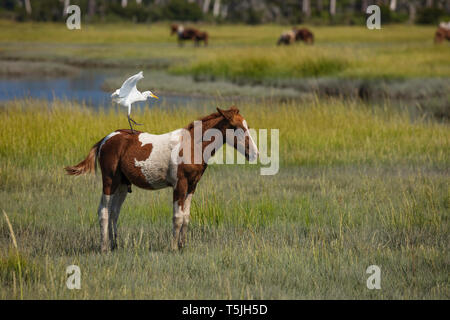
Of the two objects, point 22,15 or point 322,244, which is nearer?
point 322,244

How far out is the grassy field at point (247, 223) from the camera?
6062 millimetres

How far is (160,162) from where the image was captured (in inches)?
241

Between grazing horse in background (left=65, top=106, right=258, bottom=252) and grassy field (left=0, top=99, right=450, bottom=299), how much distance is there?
70 centimetres

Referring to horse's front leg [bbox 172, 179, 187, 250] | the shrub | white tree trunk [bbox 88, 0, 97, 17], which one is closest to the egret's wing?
horse's front leg [bbox 172, 179, 187, 250]

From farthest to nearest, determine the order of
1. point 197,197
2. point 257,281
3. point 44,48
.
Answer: point 44,48 < point 197,197 < point 257,281

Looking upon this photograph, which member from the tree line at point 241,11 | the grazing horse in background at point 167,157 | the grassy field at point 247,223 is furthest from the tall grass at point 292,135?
the tree line at point 241,11

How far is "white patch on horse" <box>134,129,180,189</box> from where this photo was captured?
611cm

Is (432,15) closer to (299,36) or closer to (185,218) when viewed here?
(299,36)

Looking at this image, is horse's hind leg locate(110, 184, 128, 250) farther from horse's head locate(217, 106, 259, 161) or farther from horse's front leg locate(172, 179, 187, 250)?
horse's head locate(217, 106, 259, 161)

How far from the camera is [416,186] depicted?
10062 mm

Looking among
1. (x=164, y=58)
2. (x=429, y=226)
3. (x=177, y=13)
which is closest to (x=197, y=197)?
(x=429, y=226)

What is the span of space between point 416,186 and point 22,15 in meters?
59.2

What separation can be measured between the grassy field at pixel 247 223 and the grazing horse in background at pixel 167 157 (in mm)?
703
